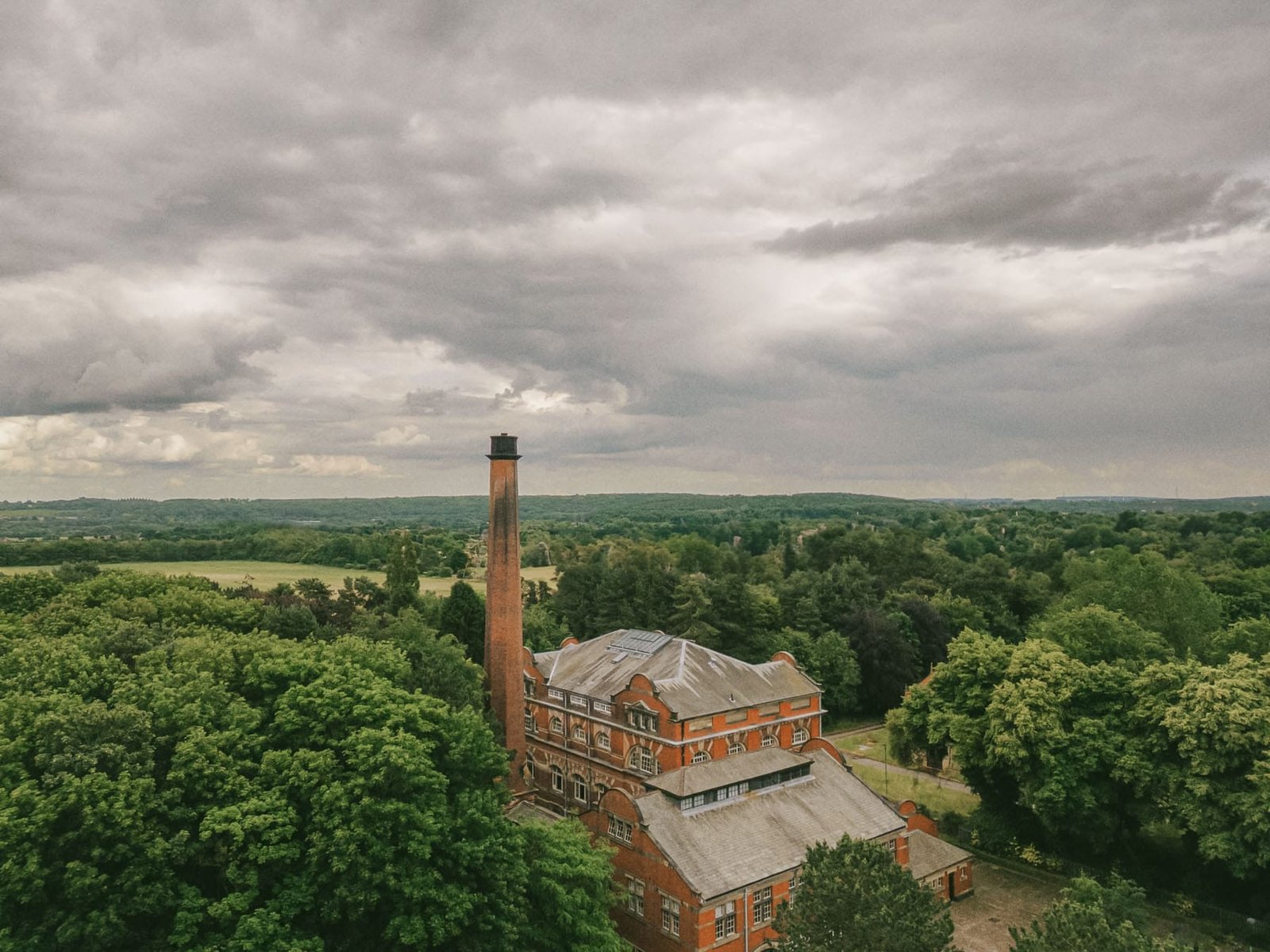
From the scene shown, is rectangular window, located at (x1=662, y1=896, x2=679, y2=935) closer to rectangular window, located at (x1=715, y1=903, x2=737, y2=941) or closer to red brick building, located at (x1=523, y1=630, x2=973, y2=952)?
red brick building, located at (x1=523, y1=630, x2=973, y2=952)

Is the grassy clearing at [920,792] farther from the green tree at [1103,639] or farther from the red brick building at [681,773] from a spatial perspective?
the green tree at [1103,639]

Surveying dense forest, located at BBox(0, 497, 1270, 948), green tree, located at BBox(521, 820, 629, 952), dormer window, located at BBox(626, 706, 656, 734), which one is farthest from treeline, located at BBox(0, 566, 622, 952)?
dormer window, located at BBox(626, 706, 656, 734)

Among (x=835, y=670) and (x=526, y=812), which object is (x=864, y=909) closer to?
(x=526, y=812)

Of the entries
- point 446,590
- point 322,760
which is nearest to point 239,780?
point 322,760

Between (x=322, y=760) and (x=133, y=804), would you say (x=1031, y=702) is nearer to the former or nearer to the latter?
(x=322, y=760)

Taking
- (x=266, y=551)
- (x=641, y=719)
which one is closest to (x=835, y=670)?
(x=641, y=719)
